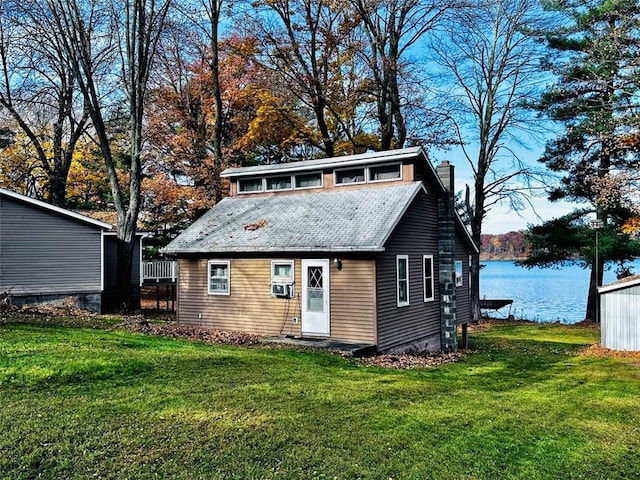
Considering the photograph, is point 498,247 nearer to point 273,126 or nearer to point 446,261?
point 273,126

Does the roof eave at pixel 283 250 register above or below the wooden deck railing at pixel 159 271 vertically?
above

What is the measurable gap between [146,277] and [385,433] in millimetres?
A: 23826

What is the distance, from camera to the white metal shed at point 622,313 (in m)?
17.0

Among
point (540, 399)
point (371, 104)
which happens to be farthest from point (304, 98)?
point (540, 399)

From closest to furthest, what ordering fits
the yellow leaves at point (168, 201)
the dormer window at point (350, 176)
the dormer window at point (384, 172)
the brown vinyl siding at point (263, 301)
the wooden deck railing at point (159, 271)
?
the brown vinyl siding at point (263, 301), the dormer window at point (384, 172), the dormer window at point (350, 176), the wooden deck railing at point (159, 271), the yellow leaves at point (168, 201)

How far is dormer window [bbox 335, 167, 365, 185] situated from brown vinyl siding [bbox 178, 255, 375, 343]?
3.94 m

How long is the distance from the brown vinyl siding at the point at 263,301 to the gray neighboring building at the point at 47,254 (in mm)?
6957

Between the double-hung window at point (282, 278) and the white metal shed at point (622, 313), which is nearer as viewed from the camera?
the double-hung window at point (282, 278)

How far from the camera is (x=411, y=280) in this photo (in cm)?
1619

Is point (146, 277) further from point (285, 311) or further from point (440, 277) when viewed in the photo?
point (440, 277)

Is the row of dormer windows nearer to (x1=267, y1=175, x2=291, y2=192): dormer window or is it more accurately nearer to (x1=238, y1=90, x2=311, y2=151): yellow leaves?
(x1=267, y1=175, x2=291, y2=192): dormer window

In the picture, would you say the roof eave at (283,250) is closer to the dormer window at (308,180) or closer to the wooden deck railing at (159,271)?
the dormer window at (308,180)

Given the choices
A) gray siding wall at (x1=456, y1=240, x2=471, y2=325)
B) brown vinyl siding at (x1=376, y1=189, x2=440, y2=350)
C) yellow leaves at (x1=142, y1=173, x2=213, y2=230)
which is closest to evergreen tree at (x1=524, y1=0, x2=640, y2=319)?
gray siding wall at (x1=456, y1=240, x2=471, y2=325)

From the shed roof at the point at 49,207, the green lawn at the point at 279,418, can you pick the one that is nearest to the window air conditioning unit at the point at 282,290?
the green lawn at the point at 279,418
